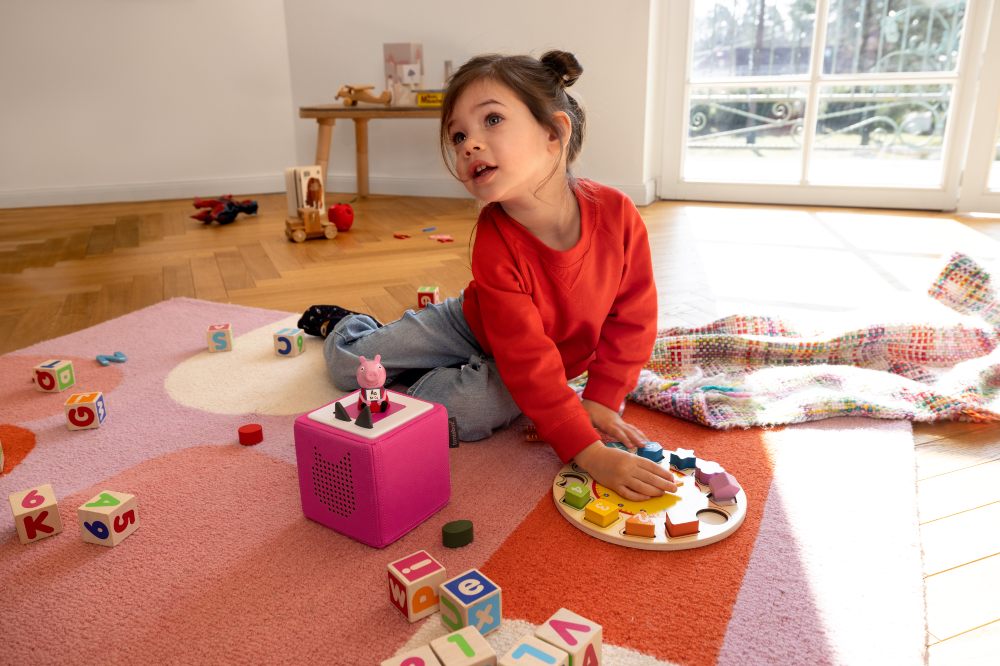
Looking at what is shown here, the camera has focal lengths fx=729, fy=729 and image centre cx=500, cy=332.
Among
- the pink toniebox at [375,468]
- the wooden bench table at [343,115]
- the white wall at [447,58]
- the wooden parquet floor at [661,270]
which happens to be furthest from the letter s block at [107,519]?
the white wall at [447,58]

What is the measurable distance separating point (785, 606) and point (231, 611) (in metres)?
0.55

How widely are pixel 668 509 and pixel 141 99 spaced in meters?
3.19

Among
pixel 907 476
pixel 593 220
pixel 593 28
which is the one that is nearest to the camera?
pixel 907 476

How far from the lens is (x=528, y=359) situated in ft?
3.21

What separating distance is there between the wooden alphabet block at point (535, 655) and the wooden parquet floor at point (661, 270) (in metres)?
0.40

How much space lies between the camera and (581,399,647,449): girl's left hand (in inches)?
40.1

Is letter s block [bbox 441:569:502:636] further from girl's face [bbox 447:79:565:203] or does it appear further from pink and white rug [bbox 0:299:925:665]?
girl's face [bbox 447:79:565:203]

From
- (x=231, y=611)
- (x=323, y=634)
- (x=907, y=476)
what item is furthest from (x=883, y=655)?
(x=231, y=611)

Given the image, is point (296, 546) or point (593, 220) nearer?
point (296, 546)

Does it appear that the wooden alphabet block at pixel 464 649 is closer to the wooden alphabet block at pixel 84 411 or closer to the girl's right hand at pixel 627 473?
the girl's right hand at pixel 627 473

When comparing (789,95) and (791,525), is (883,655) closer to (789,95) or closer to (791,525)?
(791,525)

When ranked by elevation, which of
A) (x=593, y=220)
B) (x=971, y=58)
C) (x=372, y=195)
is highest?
(x=971, y=58)

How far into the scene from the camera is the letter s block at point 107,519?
2.71ft

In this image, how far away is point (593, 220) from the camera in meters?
1.05
